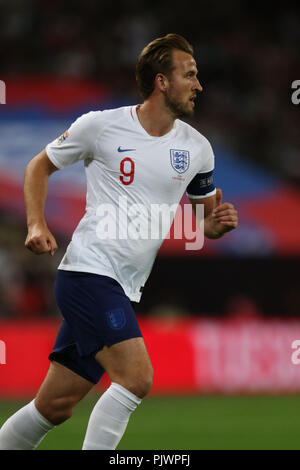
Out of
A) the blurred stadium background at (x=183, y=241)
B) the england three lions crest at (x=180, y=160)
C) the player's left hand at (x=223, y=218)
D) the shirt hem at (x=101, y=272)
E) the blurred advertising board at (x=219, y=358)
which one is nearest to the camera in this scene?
the shirt hem at (x=101, y=272)

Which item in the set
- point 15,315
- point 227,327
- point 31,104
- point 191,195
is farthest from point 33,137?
point 191,195

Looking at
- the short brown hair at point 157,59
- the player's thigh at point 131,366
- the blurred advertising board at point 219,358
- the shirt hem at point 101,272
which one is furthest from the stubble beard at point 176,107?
the blurred advertising board at point 219,358

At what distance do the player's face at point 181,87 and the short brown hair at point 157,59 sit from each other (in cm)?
4

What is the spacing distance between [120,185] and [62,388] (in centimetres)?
110

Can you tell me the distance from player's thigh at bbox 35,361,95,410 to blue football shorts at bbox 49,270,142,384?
0.10 ft

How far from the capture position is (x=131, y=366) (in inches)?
174

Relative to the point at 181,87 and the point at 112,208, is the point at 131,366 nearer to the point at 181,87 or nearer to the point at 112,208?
the point at 112,208

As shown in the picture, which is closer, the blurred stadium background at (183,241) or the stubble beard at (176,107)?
the stubble beard at (176,107)

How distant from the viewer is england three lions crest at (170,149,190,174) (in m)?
4.89

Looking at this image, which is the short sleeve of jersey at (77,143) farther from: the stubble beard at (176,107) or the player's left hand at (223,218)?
the player's left hand at (223,218)

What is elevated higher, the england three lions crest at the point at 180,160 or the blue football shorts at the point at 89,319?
the england three lions crest at the point at 180,160

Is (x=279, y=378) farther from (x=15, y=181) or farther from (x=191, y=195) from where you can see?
(x=191, y=195)

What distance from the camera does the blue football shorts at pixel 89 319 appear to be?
14.9 ft

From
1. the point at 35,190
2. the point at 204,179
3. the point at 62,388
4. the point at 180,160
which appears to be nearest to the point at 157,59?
the point at 180,160
